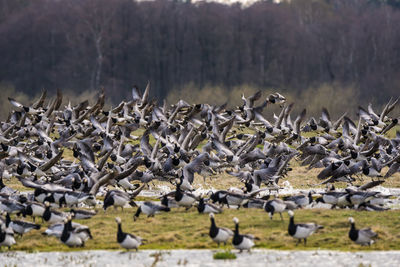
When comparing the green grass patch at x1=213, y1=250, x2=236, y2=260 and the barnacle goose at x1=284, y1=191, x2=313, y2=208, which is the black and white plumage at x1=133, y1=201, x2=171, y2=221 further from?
the green grass patch at x1=213, y1=250, x2=236, y2=260

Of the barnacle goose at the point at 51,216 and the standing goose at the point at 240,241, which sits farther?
the barnacle goose at the point at 51,216

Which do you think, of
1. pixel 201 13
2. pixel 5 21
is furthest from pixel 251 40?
pixel 5 21

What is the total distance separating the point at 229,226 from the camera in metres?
21.5

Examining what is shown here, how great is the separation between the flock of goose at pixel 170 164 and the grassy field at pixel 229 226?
1.10ft

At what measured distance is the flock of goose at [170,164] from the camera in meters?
22.5

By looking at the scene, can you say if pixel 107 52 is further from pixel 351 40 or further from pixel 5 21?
pixel 351 40

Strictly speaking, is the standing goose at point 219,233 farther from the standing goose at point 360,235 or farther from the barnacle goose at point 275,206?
the barnacle goose at point 275,206

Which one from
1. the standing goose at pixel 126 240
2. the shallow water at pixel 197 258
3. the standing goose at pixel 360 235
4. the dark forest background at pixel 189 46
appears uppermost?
the dark forest background at pixel 189 46

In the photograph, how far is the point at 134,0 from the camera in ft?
329

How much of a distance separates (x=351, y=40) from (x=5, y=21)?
41639 mm

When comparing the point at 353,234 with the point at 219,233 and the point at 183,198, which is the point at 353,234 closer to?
the point at 219,233

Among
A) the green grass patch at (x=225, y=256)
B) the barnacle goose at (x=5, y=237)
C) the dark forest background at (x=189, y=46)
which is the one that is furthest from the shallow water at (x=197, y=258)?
the dark forest background at (x=189, y=46)

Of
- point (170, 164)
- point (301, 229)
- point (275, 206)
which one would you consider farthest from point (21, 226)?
point (170, 164)

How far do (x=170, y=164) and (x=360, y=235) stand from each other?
12.6m
